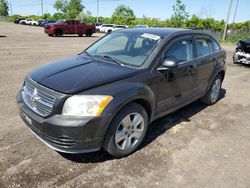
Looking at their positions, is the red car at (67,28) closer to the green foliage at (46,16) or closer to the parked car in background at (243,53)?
the parked car in background at (243,53)

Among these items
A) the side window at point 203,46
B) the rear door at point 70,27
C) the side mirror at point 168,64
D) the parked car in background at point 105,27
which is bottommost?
the parked car in background at point 105,27

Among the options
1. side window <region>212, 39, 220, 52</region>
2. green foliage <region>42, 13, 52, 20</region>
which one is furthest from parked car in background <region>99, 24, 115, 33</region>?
green foliage <region>42, 13, 52, 20</region>

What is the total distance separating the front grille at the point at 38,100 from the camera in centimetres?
296

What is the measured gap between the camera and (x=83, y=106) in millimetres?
2875

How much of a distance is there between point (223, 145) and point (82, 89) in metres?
2.45

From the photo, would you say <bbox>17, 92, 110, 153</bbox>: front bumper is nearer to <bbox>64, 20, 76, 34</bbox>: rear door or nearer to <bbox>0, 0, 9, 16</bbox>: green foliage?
<bbox>64, 20, 76, 34</bbox>: rear door

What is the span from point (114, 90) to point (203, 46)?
8.96 feet

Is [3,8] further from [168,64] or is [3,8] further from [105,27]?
[168,64]

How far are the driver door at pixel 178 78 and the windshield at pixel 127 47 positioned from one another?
301 mm

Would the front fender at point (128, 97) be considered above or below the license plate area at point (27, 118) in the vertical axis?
above

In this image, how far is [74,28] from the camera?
84.9 ft

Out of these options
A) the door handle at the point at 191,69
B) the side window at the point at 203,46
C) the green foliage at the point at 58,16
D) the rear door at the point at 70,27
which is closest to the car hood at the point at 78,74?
the door handle at the point at 191,69

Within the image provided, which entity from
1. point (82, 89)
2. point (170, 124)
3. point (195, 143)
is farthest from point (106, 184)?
point (170, 124)

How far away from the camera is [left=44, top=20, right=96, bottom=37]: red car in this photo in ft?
79.9
